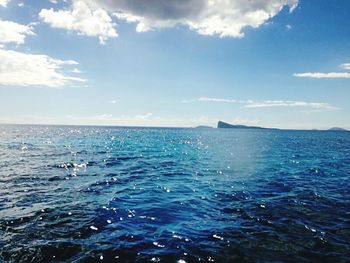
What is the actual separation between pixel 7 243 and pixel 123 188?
11508 millimetres

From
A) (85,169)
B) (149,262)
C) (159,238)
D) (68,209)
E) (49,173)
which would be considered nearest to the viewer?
(149,262)

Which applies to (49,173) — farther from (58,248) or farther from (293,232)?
(293,232)

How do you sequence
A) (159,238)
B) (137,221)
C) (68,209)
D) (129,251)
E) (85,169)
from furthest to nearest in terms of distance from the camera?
(85,169)
(68,209)
(137,221)
(159,238)
(129,251)

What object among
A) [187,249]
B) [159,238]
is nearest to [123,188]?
[159,238]

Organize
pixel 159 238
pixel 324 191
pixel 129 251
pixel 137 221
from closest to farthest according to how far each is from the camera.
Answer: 1. pixel 129 251
2. pixel 159 238
3. pixel 137 221
4. pixel 324 191

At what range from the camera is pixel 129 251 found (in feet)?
35.6

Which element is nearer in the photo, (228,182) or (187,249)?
(187,249)

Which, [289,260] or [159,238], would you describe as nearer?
[289,260]

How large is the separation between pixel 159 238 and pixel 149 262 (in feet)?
7.02

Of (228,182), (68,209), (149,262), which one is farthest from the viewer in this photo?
(228,182)

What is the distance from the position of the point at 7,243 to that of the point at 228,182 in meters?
18.8

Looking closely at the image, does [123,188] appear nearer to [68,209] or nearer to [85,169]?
[68,209]

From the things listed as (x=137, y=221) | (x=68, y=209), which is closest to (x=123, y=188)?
(x=68, y=209)

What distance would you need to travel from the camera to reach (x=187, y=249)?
11.1m
